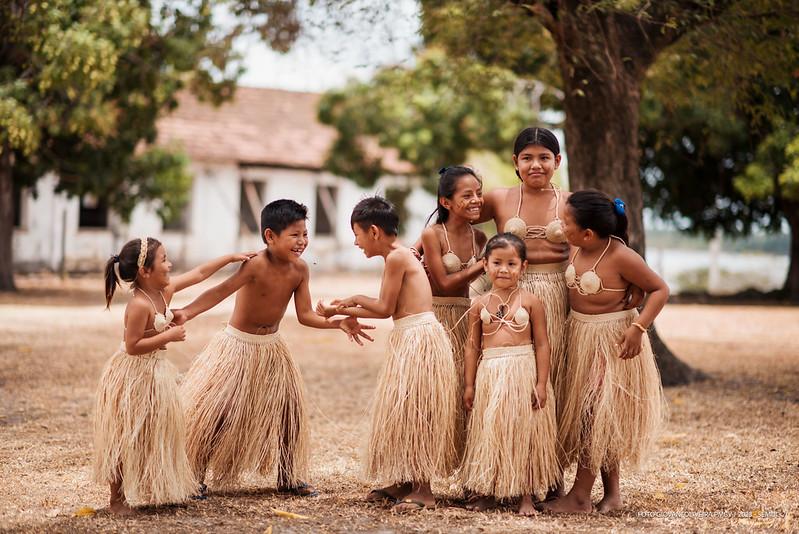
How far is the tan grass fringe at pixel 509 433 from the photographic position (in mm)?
3865

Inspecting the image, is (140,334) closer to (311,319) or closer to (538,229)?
(311,319)

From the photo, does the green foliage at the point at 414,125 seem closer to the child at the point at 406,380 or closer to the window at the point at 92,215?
the window at the point at 92,215

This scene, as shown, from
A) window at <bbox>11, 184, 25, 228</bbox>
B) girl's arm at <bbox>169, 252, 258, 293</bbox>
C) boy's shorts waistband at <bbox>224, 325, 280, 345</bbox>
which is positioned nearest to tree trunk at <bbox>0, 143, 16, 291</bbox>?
window at <bbox>11, 184, 25, 228</bbox>

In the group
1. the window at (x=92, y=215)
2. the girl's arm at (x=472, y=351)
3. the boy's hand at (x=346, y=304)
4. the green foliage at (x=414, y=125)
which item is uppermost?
the green foliage at (x=414, y=125)

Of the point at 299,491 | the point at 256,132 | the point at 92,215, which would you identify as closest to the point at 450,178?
the point at 299,491

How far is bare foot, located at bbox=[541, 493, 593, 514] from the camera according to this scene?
3.97 metres

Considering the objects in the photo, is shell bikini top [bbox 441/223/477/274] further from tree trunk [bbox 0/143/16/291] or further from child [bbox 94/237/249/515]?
tree trunk [bbox 0/143/16/291]

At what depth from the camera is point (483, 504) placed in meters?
3.97

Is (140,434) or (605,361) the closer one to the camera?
(140,434)

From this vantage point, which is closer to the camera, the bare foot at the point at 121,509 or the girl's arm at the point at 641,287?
the bare foot at the point at 121,509

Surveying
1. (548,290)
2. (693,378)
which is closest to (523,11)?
(693,378)

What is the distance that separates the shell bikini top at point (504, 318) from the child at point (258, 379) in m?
0.65

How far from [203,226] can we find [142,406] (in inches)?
830

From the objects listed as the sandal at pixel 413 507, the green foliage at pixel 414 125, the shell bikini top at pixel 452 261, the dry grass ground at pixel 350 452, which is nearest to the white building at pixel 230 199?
the green foliage at pixel 414 125
